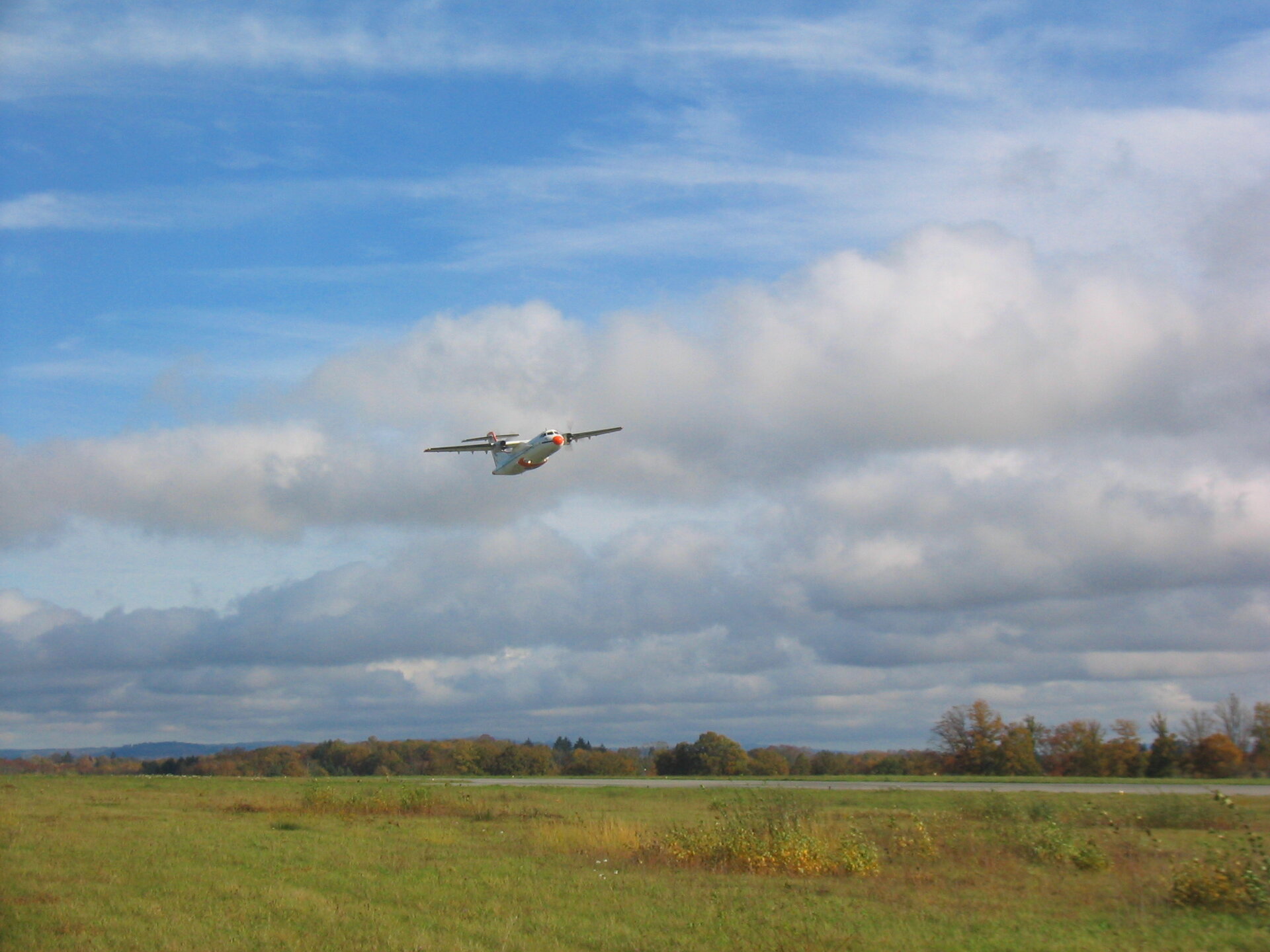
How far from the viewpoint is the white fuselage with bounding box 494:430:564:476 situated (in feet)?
162

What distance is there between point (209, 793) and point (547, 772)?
42807 mm

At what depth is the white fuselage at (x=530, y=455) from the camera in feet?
162

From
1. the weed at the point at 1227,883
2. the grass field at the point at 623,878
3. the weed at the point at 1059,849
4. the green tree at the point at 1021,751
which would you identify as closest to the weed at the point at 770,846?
the grass field at the point at 623,878

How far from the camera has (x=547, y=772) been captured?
8700 cm

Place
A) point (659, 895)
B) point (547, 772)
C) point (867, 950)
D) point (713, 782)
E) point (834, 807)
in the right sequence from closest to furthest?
point (867, 950) → point (659, 895) → point (834, 807) → point (713, 782) → point (547, 772)

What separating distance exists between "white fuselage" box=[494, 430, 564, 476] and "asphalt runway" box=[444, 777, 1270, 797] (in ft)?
58.6

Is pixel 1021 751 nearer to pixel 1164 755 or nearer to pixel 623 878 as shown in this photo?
pixel 1164 755

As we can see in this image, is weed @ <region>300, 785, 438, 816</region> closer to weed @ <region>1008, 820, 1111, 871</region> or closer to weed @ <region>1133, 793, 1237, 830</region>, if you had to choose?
weed @ <region>1008, 820, 1111, 871</region>

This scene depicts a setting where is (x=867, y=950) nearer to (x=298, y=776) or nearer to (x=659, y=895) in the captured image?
(x=659, y=895)

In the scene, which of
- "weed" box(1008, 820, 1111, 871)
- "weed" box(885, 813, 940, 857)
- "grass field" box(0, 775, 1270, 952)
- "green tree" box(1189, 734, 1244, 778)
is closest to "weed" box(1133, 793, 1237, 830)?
"grass field" box(0, 775, 1270, 952)

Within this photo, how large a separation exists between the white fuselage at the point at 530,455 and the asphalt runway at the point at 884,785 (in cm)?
1787

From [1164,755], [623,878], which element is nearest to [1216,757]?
[1164,755]

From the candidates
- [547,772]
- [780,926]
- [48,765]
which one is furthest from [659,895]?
[48,765]

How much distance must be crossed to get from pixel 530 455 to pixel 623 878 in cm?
3072
